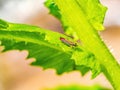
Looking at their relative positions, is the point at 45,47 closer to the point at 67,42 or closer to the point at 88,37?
the point at 67,42

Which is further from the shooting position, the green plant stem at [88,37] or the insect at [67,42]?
the insect at [67,42]

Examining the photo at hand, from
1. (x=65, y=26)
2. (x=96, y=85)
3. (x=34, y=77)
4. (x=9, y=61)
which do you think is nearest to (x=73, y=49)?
(x=65, y=26)

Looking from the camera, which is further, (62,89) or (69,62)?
(62,89)

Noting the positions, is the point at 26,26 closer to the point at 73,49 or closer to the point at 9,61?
the point at 73,49

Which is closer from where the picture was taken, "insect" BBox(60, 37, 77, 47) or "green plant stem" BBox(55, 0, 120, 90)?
"green plant stem" BBox(55, 0, 120, 90)
